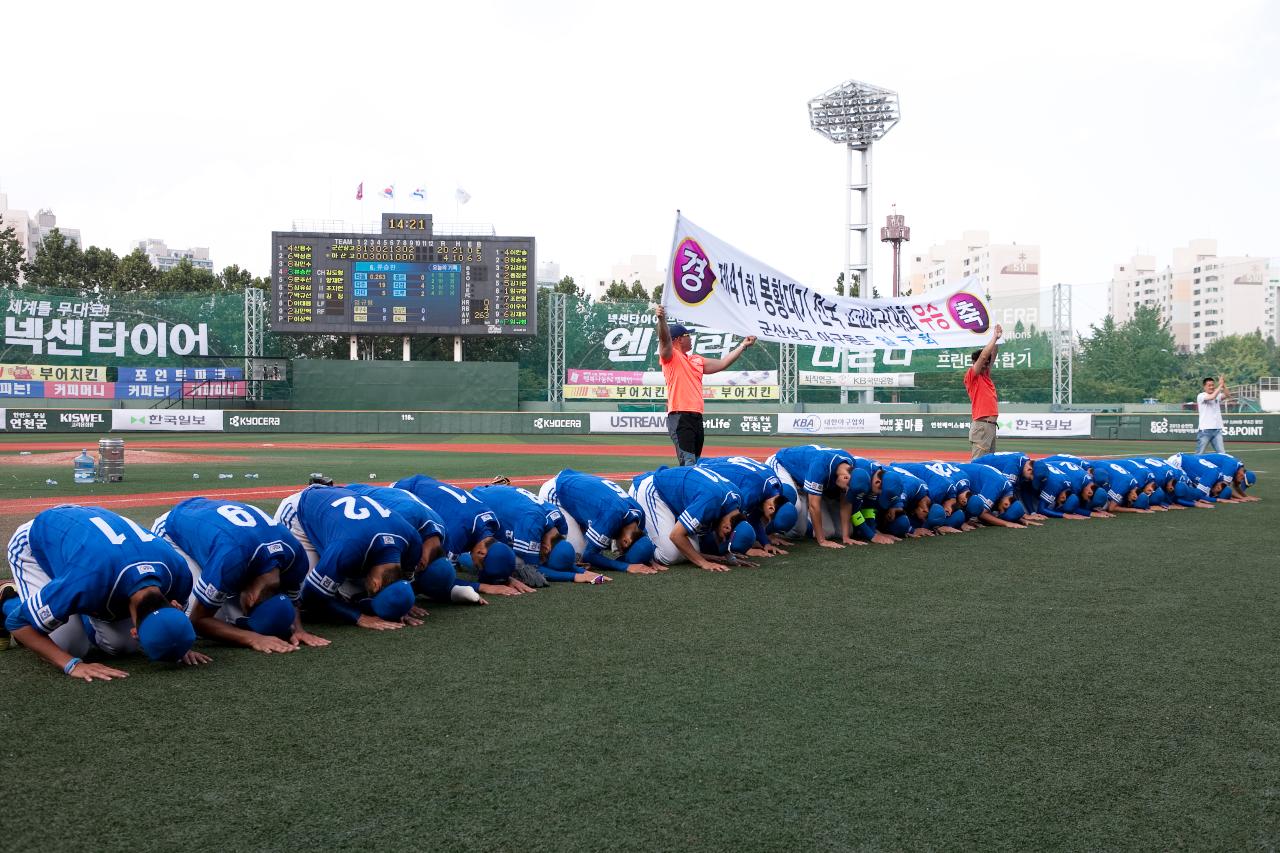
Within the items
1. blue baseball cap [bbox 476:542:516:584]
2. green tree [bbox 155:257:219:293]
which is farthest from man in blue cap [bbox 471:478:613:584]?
green tree [bbox 155:257:219:293]

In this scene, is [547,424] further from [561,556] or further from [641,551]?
[561,556]

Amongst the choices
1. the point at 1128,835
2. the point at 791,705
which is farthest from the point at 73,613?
the point at 1128,835

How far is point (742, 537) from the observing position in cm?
771

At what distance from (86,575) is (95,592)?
0.27 ft

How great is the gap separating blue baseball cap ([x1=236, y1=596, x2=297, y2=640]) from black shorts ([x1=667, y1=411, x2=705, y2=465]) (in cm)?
434

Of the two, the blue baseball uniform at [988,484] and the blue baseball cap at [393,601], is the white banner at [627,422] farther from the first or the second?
the blue baseball cap at [393,601]

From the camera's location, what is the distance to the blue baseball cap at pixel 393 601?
5406mm

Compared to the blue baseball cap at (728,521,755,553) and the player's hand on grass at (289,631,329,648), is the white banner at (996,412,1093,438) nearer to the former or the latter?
the blue baseball cap at (728,521,755,553)

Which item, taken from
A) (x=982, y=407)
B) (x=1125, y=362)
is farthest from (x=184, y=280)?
(x=982, y=407)

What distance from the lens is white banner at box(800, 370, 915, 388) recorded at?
41094mm

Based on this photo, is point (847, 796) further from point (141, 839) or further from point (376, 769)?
point (141, 839)

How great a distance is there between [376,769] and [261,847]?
2.02 ft

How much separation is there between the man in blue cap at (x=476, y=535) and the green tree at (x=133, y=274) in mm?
56073

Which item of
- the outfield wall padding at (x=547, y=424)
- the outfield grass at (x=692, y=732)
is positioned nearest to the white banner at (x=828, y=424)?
the outfield wall padding at (x=547, y=424)
